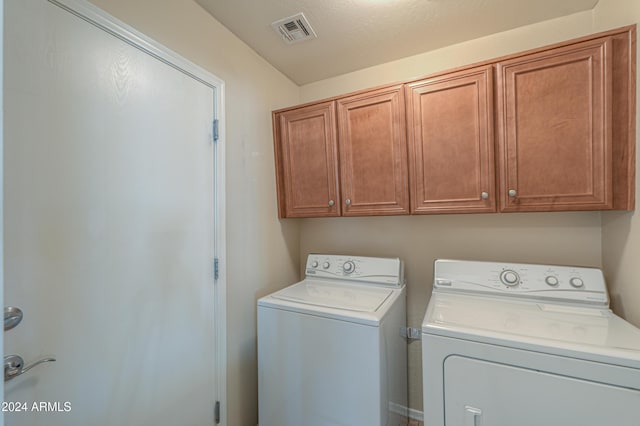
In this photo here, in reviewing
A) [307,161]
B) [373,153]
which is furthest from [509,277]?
[307,161]

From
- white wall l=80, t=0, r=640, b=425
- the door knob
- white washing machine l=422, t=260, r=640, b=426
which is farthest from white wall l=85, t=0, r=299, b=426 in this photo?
white washing machine l=422, t=260, r=640, b=426

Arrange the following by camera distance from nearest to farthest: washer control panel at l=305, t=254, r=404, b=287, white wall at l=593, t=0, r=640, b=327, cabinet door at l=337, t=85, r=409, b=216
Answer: white wall at l=593, t=0, r=640, b=327
cabinet door at l=337, t=85, r=409, b=216
washer control panel at l=305, t=254, r=404, b=287

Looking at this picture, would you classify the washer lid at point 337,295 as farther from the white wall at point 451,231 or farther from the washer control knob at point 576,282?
the washer control knob at point 576,282

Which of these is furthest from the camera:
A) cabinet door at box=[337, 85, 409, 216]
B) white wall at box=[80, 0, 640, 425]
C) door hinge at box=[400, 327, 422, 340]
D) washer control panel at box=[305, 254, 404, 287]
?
door hinge at box=[400, 327, 422, 340]

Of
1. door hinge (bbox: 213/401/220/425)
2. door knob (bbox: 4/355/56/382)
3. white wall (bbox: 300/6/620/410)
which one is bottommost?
door hinge (bbox: 213/401/220/425)

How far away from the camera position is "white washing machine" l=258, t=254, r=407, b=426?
1264 mm

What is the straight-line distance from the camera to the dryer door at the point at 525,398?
88 cm

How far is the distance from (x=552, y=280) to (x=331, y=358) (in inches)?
46.7

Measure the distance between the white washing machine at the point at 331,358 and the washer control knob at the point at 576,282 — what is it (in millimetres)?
846

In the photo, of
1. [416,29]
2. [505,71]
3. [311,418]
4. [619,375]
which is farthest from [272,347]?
[416,29]

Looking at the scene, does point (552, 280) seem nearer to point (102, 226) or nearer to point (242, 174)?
point (242, 174)

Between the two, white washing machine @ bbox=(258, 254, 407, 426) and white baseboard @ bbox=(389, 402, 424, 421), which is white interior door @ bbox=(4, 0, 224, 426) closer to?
white washing machine @ bbox=(258, 254, 407, 426)

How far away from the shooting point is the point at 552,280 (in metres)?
1.38

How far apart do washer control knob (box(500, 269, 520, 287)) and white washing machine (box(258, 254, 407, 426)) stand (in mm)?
565
